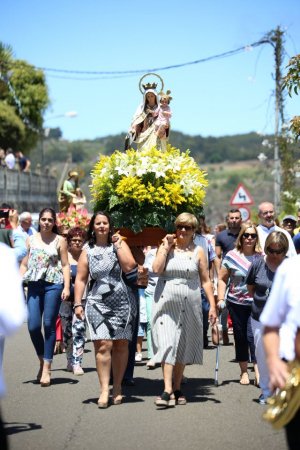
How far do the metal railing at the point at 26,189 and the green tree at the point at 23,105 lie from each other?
11.8ft

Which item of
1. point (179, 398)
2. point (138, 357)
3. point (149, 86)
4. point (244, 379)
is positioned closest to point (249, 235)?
point (244, 379)

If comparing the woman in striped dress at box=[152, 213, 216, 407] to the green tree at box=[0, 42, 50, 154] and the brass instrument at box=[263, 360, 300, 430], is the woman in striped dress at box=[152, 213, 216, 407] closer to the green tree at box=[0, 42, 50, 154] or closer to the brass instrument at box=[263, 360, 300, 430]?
the brass instrument at box=[263, 360, 300, 430]

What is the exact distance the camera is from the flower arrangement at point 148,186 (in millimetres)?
11430

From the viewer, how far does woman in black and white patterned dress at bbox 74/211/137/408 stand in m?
10.6

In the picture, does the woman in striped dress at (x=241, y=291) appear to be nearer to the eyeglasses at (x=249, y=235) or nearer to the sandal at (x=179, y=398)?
the eyeglasses at (x=249, y=235)

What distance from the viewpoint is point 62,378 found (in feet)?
40.4

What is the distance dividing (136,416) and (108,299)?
1.43 m

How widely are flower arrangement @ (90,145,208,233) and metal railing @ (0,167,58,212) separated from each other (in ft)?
84.3

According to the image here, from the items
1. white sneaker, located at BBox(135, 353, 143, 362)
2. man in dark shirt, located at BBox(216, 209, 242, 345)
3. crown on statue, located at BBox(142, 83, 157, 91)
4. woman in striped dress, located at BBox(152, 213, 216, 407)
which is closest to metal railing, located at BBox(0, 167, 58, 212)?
man in dark shirt, located at BBox(216, 209, 242, 345)

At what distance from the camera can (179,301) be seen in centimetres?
1062

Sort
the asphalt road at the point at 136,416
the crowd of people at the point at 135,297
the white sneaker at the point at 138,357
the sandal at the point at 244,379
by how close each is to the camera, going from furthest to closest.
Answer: the white sneaker at the point at 138,357
the sandal at the point at 244,379
the crowd of people at the point at 135,297
the asphalt road at the point at 136,416

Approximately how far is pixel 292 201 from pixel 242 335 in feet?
59.4

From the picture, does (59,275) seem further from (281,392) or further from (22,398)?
(281,392)

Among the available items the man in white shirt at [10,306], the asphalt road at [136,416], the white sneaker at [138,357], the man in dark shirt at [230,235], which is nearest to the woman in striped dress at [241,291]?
the asphalt road at [136,416]
